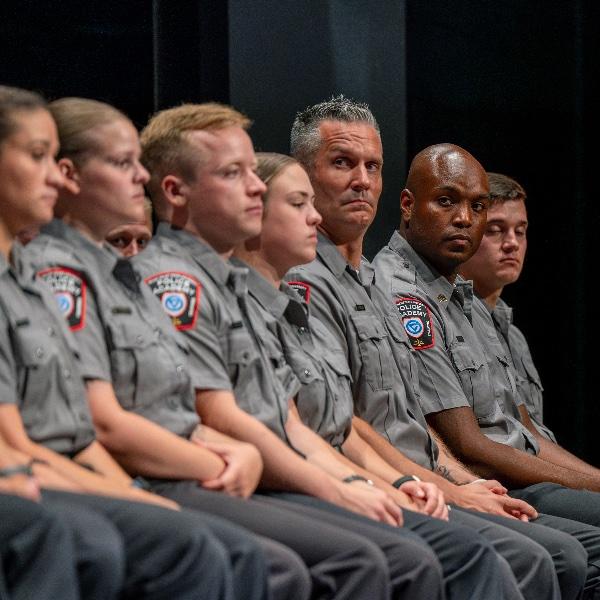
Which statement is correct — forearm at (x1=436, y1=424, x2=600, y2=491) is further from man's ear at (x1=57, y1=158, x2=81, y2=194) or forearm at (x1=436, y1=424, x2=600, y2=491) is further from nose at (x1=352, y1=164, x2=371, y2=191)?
man's ear at (x1=57, y1=158, x2=81, y2=194)

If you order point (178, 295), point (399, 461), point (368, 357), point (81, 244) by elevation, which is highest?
point (81, 244)

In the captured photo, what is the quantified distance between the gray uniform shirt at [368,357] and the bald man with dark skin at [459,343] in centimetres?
21

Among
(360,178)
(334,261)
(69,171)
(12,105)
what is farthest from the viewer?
(360,178)

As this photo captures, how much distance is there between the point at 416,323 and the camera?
154 inches

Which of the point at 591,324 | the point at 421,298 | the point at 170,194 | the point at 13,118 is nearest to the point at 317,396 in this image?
the point at 170,194

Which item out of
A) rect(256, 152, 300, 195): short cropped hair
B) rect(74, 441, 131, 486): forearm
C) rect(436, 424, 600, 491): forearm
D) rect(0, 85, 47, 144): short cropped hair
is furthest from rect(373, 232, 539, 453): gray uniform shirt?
rect(0, 85, 47, 144): short cropped hair

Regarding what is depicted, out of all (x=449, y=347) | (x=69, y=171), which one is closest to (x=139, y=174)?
(x=69, y=171)

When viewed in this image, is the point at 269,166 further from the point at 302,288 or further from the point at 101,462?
the point at 101,462

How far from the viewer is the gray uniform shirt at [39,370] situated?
2.41 m

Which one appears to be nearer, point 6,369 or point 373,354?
point 6,369

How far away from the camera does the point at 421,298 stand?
13.0 ft

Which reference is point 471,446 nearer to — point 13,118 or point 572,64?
point 13,118

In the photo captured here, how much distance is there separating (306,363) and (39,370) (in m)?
0.94

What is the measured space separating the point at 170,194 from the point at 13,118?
2.21 ft
